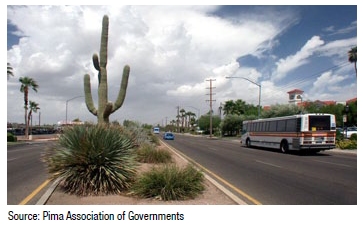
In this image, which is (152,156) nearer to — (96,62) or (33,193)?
(96,62)

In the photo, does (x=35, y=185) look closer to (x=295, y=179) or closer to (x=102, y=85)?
(x=102, y=85)

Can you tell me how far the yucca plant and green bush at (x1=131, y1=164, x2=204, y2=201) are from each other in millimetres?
569

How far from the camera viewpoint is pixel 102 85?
55.5 ft

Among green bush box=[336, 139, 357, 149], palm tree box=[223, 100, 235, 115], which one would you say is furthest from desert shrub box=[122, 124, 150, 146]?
palm tree box=[223, 100, 235, 115]

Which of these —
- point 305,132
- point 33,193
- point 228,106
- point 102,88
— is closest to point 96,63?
point 102,88

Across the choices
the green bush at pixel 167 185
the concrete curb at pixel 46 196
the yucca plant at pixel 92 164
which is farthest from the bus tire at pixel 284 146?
the concrete curb at pixel 46 196

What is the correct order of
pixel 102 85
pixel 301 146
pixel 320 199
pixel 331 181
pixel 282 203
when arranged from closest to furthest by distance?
pixel 282 203 < pixel 320 199 < pixel 331 181 < pixel 102 85 < pixel 301 146

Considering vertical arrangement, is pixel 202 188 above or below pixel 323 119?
below

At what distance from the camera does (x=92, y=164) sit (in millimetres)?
8828

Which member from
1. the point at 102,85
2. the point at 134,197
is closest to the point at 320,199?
the point at 134,197

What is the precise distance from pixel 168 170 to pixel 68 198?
8.08 ft

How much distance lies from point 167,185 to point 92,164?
210 cm

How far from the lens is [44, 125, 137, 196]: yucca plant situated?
871 cm

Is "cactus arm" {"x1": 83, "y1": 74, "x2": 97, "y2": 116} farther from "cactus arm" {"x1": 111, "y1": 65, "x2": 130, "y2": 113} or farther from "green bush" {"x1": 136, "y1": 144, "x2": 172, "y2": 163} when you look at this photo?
"green bush" {"x1": 136, "y1": 144, "x2": 172, "y2": 163}
